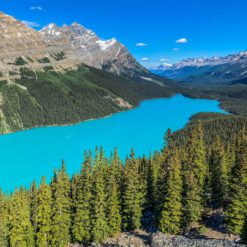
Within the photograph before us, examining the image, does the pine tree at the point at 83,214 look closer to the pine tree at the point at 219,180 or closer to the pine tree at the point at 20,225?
the pine tree at the point at 20,225

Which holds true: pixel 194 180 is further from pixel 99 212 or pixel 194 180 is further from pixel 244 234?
pixel 99 212

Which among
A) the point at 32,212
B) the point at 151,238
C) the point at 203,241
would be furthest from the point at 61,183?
the point at 203,241

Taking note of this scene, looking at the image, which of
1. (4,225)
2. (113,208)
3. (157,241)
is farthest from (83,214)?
(157,241)

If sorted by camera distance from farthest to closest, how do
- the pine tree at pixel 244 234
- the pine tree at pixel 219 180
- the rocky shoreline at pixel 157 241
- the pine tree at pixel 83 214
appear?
1. the pine tree at pixel 219 180
2. the pine tree at pixel 83 214
3. the pine tree at pixel 244 234
4. the rocky shoreline at pixel 157 241

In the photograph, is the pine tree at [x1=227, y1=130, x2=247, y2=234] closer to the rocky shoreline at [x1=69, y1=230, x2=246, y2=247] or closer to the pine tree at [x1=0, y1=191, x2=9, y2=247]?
the rocky shoreline at [x1=69, y1=230, x2=246, y2=247]

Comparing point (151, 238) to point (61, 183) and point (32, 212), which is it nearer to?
point (61, 183)

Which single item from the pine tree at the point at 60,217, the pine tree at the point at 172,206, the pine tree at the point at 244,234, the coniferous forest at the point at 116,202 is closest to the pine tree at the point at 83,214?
the coniferous forest at the point at 116,202

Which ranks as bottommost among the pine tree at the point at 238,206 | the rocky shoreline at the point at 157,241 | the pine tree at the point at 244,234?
the rocky shoreline at the point at 157,241
